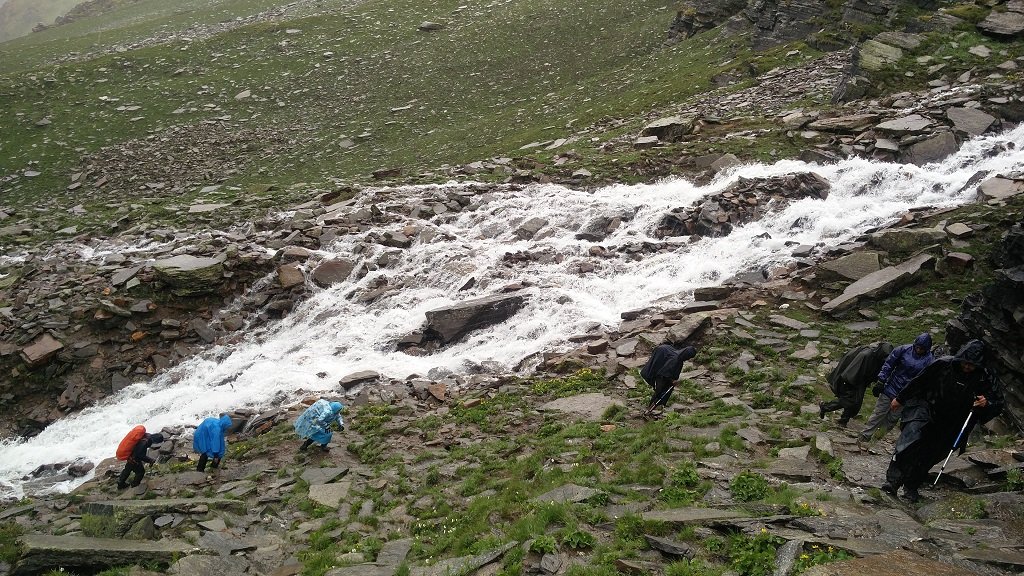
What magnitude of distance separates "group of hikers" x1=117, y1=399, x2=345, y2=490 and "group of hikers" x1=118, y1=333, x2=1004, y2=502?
25mm

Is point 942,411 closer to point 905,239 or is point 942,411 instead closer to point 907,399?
point 907,399

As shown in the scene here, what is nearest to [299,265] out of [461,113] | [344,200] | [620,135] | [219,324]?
[219,324]

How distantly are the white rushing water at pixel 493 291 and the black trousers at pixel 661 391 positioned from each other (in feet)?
18.4

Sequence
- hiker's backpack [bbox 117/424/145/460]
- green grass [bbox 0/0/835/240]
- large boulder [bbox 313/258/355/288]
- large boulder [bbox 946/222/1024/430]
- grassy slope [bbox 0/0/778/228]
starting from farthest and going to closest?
1. grassy slope [bbox 0/0/778/228]
2. green grass [bbox 0/0/835/240]
3. large boulder [bbox 313/258/355/288]
4. hiker's backpack [bbox 117/424/145/460]
5. large boulder [bbox 946/222/1024/430]

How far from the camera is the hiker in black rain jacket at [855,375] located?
12664 mm

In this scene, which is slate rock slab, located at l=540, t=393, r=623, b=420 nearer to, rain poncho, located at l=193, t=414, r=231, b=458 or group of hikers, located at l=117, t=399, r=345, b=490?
group of hikers, located at l=117, t=399, r=345, b=490

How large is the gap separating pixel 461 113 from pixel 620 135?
14.4 meters

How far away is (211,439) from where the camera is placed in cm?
1614

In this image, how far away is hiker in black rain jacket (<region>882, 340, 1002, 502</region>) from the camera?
31.9ft

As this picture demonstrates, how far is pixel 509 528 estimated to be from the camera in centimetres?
1082

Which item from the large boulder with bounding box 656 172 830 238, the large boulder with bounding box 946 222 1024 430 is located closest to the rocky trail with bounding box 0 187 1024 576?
the large boulder with bounding box 946 222 1024 430

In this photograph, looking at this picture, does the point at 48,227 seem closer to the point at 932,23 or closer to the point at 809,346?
the point at 809,346

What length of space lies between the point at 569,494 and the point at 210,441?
974cm

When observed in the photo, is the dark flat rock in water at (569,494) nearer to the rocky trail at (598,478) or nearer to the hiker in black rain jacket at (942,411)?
the rocky trail at (598,478)
